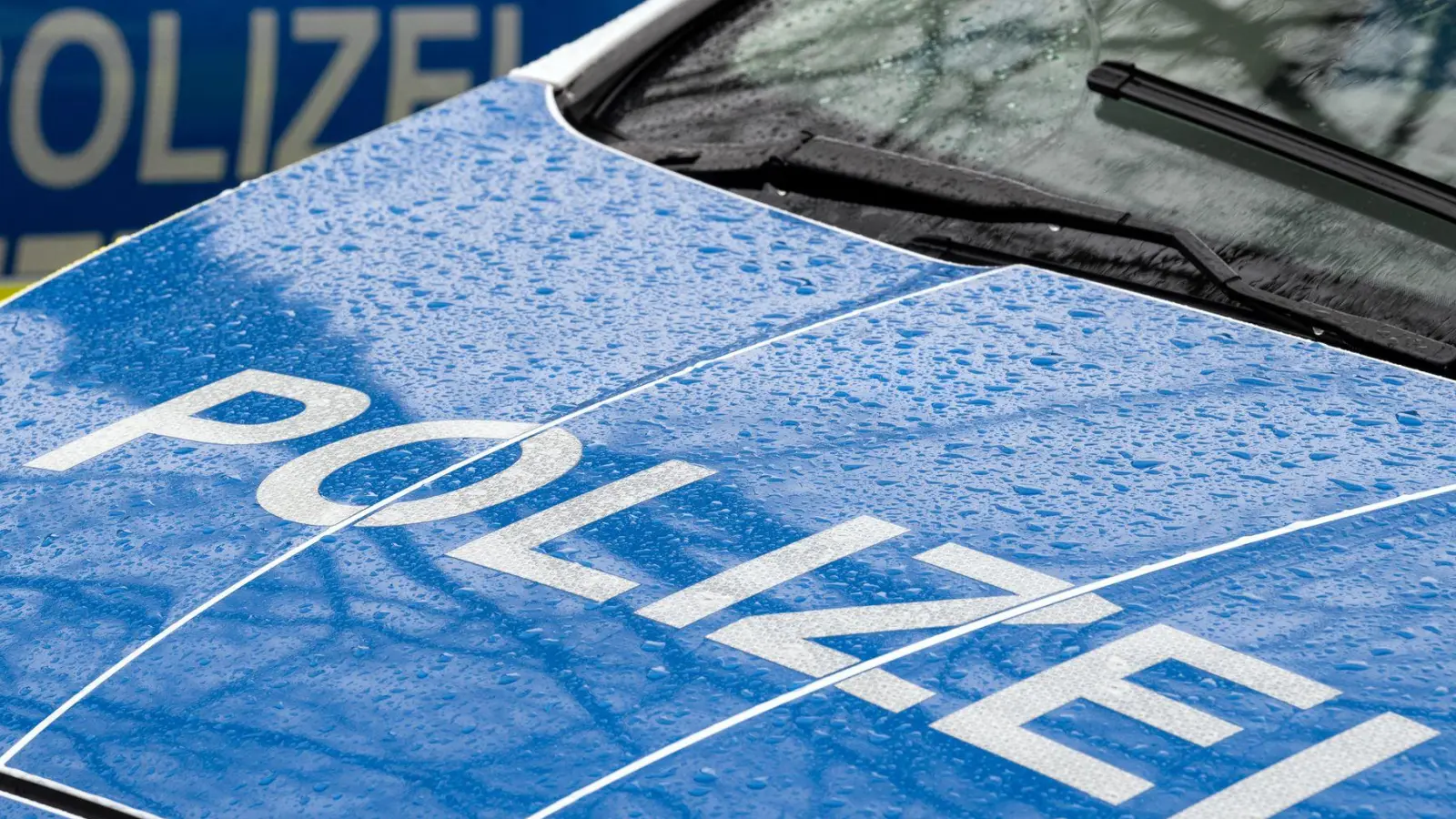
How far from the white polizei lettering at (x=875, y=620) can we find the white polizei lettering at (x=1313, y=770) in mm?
179

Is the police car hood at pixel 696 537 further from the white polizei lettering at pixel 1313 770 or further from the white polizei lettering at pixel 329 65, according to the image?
the white polizei lettering at pixel 329 65

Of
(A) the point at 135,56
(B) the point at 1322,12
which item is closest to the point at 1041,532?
(B) the point at 1322,12

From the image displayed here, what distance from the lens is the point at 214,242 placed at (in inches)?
74.9

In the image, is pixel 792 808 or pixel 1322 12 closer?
pixel 792 808

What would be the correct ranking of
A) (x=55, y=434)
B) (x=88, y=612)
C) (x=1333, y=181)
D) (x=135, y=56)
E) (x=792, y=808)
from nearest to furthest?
1. (x=792, y=808)
2. (x=88, y=612)
3. (x=55, y=434)
4. (x=1333, y=181)
5. (x=135, y=56)

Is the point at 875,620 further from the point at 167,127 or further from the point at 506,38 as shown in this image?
the point at 167,127

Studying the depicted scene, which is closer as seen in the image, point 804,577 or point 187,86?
point 804,577

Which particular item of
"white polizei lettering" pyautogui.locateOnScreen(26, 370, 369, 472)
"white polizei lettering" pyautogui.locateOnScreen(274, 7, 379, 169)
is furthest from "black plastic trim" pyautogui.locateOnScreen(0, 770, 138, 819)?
"white polizei lettering" pyautogui.locateOnScreen(274, 7, 379, 169)

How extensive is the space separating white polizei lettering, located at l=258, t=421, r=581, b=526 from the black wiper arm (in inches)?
29.7

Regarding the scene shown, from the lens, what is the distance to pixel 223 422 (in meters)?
1.55

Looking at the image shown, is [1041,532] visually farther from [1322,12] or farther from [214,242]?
[214,242]

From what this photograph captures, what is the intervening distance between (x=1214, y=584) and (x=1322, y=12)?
0.87m

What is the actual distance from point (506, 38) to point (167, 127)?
2.53ft

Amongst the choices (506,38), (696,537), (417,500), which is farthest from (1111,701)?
(506,38)
